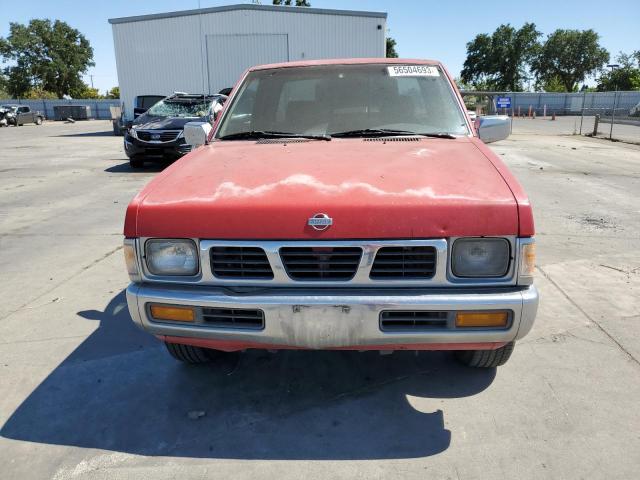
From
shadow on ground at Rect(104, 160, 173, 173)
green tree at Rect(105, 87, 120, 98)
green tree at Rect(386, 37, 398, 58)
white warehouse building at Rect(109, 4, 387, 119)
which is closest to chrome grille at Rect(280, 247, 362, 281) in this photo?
shadow on ground at Rect(104, 160, 173, 173)

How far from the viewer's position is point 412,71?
3.68m

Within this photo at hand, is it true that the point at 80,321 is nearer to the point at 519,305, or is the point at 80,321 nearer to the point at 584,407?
the point at 519,305

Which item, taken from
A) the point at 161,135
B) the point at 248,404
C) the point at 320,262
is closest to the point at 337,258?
the point at 320,262

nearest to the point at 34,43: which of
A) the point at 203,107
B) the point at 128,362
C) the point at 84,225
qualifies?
the point at 203,107

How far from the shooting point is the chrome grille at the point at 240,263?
2.34 m

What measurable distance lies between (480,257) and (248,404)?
1.46 metres

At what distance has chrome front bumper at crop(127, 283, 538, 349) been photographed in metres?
2.24

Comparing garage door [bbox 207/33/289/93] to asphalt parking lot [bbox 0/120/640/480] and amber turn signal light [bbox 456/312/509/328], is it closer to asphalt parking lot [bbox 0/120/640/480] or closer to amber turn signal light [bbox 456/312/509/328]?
asphalt parking lot [bbox 0/120/640/480]

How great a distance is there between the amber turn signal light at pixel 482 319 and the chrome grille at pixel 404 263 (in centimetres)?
24

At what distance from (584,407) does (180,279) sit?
2.19 metres

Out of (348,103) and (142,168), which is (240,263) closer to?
(348,103)

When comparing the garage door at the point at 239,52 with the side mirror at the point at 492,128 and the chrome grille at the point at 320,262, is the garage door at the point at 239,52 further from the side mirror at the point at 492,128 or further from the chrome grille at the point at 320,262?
the chrome grille at the point at 320,262

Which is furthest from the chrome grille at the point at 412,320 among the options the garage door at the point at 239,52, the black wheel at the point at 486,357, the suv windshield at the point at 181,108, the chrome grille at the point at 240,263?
the garage door at the point at 239,52

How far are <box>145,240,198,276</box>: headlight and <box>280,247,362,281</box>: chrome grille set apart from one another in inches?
18.6
